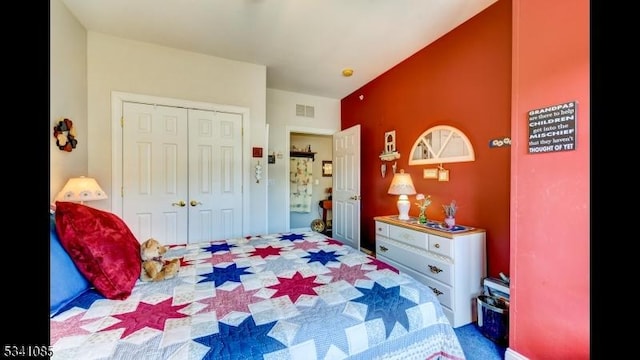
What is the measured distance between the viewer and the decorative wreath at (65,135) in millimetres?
1996

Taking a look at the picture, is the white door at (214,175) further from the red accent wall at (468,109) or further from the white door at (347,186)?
the red accent wall at (468,109)

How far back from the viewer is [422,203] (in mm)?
2703

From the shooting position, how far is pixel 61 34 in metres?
2.06

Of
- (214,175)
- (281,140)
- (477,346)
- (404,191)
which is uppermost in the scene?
(281,140)

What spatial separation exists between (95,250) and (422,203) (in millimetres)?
2628

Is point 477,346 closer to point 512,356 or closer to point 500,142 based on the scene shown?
point 512,356

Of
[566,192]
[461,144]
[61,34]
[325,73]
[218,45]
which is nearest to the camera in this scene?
[566,192]

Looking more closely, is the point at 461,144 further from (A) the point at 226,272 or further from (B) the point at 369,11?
(A) the point at 226,272

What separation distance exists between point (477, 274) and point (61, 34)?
3.93m

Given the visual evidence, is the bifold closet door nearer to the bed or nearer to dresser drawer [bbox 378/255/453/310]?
the bed

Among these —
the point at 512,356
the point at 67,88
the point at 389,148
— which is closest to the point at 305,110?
the point at 389,148

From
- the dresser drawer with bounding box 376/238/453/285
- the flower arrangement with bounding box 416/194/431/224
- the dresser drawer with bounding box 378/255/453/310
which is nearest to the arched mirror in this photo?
the flower arrangement with bounding box 416/194/431/224

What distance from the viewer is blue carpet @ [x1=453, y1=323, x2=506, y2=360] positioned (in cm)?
172

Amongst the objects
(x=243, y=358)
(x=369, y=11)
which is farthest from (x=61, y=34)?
(x=243, y=358)
